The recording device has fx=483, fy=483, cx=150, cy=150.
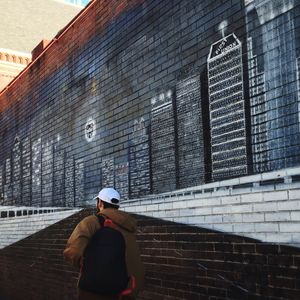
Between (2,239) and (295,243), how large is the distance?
8890mm

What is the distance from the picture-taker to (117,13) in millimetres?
7457

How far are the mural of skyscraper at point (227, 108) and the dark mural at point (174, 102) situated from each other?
0.01 m

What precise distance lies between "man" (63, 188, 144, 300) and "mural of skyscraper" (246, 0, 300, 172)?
1.46m

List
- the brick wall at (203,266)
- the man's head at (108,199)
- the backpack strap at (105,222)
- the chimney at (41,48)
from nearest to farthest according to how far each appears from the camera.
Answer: the backpack strap at (105,222), the man's head at (108,199), the brick wall at (203,266), the chimney at (41,48)

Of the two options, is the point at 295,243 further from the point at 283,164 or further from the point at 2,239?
the point at 2,239

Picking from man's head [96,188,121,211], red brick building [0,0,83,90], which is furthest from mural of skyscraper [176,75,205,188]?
red brick building [0,0,83,90]

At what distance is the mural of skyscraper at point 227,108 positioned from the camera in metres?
4.82

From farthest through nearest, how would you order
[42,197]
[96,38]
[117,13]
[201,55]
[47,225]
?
[42,197], [47,225], [96,38], [117,13], [201,55]

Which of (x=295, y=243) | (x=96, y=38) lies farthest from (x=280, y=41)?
(x=96, y=38)

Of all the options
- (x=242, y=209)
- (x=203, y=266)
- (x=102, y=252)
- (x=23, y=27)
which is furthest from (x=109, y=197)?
(x=23, y=27)

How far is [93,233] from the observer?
3.80 metres

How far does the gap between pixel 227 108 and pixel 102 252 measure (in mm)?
2120

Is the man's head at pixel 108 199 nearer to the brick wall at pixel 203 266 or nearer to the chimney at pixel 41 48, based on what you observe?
the brick wall at pixel 203 266

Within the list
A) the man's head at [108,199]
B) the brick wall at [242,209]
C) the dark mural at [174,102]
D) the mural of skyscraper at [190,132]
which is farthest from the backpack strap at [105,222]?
the mural of skyscraper at [190,132]
